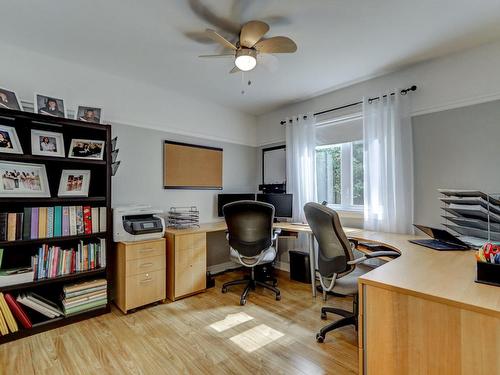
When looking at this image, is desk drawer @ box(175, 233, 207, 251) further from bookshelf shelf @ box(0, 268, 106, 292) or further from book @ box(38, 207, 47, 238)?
book @ box(38, 207, 47, 238)

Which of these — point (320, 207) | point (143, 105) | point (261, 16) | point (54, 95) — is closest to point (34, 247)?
point (54, 95)

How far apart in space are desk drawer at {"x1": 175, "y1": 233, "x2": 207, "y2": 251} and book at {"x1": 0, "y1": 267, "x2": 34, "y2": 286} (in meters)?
1.19

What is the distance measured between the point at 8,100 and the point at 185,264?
2061mm

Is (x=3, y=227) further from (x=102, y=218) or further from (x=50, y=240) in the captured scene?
(x=102, y=218)

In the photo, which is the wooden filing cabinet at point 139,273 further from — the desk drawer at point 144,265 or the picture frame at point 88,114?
the picture frame at point 88,114

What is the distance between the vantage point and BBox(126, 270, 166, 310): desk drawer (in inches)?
94.1

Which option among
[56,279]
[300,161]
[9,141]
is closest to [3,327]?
[56,279]

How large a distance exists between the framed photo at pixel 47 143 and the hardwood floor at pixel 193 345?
1486 millimetres

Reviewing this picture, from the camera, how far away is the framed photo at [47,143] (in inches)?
83.5

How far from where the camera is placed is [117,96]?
277cm

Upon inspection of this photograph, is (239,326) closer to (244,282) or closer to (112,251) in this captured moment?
(244,282)

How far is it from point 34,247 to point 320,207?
2498mm

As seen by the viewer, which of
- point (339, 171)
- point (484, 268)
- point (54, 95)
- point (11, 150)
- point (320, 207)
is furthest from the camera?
point (339, 171)

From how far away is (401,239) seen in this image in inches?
87.9
